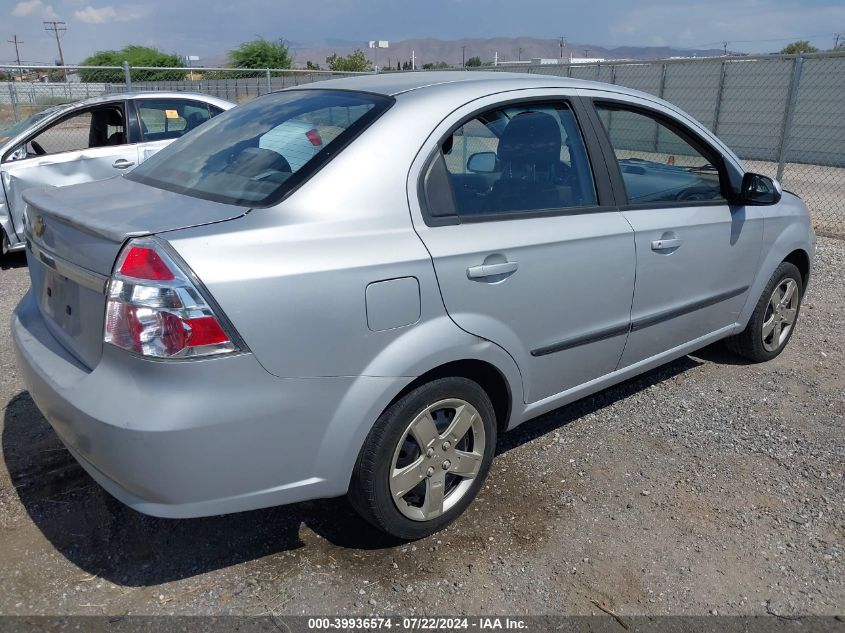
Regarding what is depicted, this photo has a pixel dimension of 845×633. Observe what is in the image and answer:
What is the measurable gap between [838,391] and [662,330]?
1.51m

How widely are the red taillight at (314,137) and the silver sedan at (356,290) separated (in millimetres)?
16

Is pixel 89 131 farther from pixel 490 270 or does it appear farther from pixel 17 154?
pixel 490 270

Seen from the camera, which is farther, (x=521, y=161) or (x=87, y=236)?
(x=521, y=161)

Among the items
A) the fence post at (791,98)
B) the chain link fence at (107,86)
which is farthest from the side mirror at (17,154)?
the fence post at (791,98)

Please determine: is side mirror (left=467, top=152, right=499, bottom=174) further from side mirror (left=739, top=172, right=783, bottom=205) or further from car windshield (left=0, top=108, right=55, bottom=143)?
car windshield (left=0, top=108, right=55, bottom=143)

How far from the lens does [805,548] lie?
292cm

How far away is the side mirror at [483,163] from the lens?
3121 millimetres

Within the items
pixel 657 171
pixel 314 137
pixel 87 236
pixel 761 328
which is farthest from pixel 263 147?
pixel 761 328

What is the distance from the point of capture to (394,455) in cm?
265

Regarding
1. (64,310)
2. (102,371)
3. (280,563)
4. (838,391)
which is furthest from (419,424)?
(838,391)

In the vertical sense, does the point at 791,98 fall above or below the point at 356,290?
above

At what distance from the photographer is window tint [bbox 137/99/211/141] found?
7.27 meters

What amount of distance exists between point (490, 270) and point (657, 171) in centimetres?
179

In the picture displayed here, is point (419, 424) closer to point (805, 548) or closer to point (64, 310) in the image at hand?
point (64, 310)
